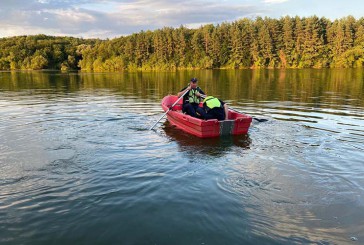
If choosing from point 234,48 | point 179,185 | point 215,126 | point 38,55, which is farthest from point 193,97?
point 38,55

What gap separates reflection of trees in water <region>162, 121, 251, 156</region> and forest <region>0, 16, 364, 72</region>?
74.1 metres

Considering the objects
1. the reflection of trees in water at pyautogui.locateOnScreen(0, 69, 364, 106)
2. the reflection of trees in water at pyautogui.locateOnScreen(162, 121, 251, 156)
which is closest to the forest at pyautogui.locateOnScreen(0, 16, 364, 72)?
the reflection of trees in water at pyautogui.locateOnScreen(0, 69, 364, 106)

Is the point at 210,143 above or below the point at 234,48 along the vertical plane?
below

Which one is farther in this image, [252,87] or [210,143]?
[252,87]

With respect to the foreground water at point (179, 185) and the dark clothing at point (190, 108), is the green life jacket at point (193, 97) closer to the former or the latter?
the dark clothing at point (190, 108)

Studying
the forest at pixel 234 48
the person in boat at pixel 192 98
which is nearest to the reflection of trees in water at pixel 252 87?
the person in boat at pixel 192 98

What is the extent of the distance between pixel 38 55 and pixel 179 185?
11815 cm

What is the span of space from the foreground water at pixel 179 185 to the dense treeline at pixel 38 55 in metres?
105

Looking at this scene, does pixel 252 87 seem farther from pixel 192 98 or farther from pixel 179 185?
pixel 179 185

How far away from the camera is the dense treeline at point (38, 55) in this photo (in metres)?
109

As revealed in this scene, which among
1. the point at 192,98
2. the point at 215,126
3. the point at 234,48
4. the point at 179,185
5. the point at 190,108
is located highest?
the point at 234,48

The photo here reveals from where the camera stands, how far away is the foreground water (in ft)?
16.7

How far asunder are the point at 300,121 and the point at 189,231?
33.2ft

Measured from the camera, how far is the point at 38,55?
111 m
